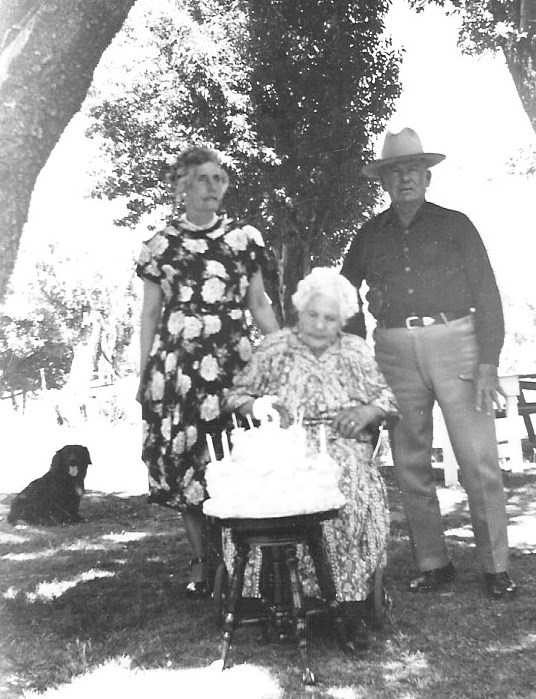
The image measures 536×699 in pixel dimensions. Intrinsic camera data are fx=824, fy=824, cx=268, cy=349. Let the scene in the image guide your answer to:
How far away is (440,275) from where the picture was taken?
15.0 feet

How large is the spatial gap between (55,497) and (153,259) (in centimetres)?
397

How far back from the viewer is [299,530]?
3.31 m

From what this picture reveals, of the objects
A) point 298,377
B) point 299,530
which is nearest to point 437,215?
point 298,377

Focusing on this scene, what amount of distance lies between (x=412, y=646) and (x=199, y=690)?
1.01 meters

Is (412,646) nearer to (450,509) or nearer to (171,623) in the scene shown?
(171,623)

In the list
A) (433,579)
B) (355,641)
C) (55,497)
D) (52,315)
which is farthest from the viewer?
(52,315)

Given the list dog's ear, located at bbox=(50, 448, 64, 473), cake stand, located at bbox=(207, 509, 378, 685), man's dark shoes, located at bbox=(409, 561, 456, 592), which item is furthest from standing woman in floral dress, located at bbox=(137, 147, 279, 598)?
dog's ear, located at bbox=(50, 448, 64, 473)

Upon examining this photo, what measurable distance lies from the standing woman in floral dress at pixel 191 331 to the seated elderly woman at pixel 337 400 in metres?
0.36

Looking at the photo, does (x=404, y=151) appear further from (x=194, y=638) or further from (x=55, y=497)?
(x=55, y=497)

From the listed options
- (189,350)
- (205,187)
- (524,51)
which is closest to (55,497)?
(189,350)

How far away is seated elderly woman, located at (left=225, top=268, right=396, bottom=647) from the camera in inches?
149

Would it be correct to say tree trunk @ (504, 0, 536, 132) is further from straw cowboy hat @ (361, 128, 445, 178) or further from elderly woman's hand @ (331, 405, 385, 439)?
elderly woman's hand @ (331, 405, 385, 439)

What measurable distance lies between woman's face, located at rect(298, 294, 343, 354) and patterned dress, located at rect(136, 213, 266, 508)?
54 cm

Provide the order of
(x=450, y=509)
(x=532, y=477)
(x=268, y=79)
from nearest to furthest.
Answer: (x=450, y=509) → (x=532, y=477) → (x=268, y=79)
